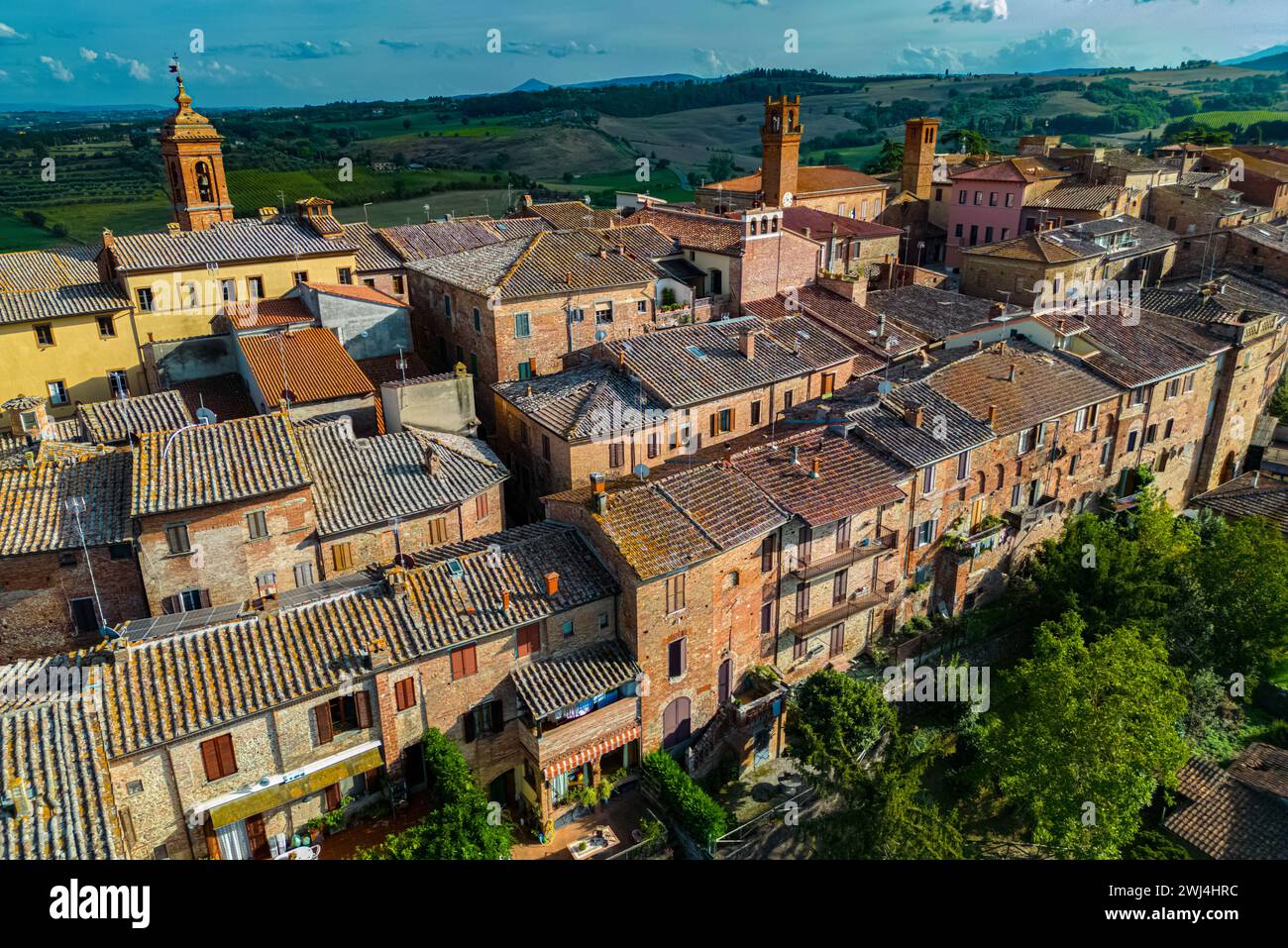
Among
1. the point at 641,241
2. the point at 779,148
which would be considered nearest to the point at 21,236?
the point at 641,241

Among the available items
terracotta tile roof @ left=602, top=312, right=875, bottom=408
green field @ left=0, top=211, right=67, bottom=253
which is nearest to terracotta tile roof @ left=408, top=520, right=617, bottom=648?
terracotta tile roof @ left=602, top=312, right=875, bottom=408

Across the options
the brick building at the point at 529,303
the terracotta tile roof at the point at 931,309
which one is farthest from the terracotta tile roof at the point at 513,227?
the terracotta tile roof at the point at 931,309

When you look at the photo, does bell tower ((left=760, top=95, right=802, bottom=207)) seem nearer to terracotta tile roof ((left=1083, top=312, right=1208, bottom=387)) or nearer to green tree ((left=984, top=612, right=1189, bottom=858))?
terracotta tile roof ((left=1083, top=312, right=1208, bottom=387))

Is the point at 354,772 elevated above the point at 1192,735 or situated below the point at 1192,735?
above

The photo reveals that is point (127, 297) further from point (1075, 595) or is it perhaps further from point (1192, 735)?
point (1192, 735)

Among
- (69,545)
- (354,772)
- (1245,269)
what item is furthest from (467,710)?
(1245,269)

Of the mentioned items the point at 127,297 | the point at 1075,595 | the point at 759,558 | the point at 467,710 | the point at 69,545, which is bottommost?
the point at 1075,595
